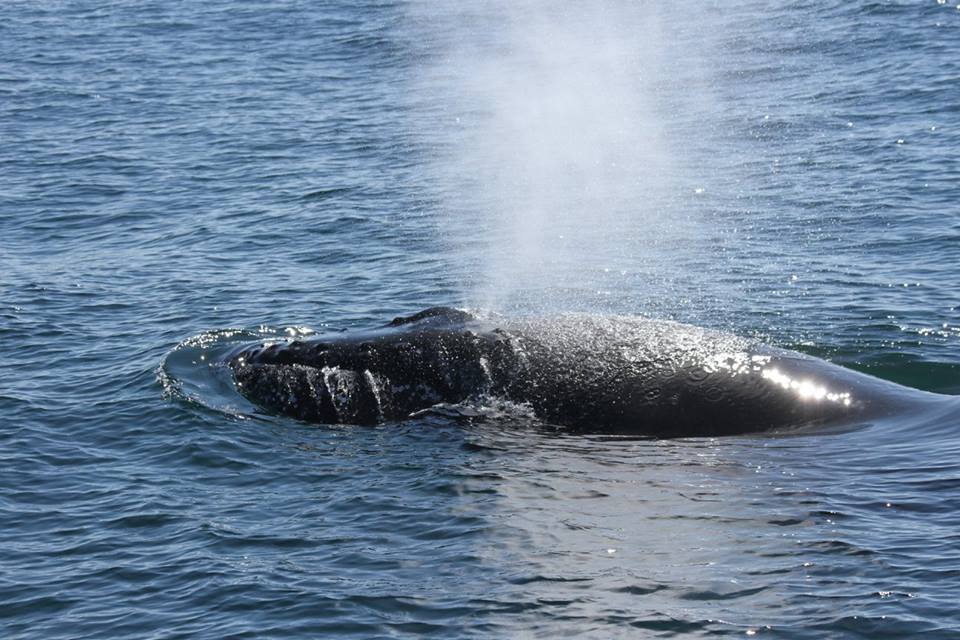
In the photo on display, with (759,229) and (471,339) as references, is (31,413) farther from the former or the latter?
A: (759,229)

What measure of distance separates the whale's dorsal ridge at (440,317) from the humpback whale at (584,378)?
20 millimetres

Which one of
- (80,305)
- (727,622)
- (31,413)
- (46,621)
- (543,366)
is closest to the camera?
(727,622)

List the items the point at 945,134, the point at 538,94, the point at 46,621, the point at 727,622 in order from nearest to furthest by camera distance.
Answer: the point at 727,622, the point at 46,621, the point at 945,134, the point at 538,94

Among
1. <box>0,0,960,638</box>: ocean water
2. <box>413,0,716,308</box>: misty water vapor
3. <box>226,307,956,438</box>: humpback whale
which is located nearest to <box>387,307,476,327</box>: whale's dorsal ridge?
<box>226,307,956,438</box>: humpback whale

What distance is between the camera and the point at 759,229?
84.3 feet

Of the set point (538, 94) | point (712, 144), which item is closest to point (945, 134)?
point (712, 144)

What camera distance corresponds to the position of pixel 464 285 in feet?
75.9

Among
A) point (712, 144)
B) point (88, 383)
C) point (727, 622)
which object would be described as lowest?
point (727, 622)

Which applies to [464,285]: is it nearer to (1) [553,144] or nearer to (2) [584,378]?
(2) [584,378]

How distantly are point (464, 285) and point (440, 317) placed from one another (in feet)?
22.4

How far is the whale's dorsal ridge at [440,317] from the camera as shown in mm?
16297

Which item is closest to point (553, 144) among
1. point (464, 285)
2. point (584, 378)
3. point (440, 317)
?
point (464, 285)

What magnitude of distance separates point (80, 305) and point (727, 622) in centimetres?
1500

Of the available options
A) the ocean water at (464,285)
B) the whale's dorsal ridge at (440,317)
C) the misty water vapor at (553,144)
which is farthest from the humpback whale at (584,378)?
the misty water vapor at (553,144)
